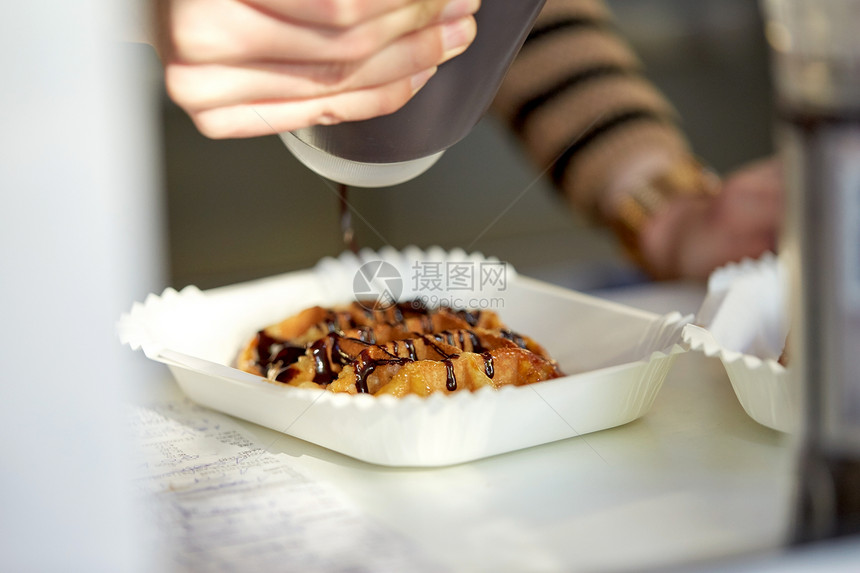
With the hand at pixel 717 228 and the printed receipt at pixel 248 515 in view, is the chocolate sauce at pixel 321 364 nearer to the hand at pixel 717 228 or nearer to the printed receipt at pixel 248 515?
the printed receipt at pixel 248 515

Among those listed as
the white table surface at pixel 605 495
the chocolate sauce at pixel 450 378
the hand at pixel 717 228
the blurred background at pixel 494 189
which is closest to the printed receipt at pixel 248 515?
the white table surface at pixel 605 495

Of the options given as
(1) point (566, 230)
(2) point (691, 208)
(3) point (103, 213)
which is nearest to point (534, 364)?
→ (3) point (103, 213)

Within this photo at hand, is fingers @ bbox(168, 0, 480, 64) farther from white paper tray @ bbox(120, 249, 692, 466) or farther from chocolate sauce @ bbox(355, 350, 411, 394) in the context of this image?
chocolate sauce @ bbox(355, 350, 411, 394)

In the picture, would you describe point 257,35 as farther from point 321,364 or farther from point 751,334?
point 751,334

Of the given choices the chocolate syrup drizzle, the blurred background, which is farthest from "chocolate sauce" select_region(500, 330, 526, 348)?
the blurred background

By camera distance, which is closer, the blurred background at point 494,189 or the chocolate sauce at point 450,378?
the chocolate sauce at point 450,378

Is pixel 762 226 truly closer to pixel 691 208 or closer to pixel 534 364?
pixel 691 208
